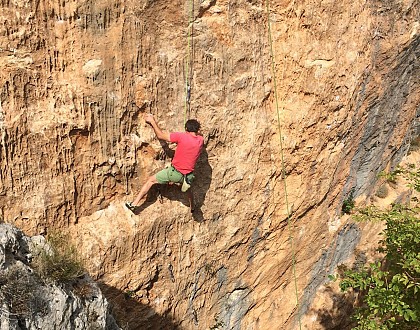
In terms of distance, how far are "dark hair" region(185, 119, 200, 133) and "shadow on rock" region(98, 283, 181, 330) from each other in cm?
236

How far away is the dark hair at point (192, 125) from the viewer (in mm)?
5312

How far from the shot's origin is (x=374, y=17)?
679 centimetres

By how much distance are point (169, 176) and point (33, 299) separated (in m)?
2.26

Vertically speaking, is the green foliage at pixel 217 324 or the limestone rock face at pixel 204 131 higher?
the limestone rock face at pixel 204 131

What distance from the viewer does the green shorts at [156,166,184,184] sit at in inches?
213

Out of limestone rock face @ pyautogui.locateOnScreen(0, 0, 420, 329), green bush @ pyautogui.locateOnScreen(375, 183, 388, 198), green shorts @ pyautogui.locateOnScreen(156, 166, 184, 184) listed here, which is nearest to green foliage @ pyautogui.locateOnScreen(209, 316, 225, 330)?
limestone rock face @ pyautogui.locateOnScreen(0, 0, 420, 329)

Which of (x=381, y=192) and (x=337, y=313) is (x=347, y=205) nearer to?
(x=381, y=192)

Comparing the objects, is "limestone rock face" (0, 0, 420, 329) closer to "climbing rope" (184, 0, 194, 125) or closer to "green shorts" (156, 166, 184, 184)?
"climbing rope" (184, 0, 194, 125)

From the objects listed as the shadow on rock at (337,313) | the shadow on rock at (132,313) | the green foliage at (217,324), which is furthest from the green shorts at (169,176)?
the shadow on rock at (337,313)

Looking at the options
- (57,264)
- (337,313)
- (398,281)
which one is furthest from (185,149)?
(337,313)

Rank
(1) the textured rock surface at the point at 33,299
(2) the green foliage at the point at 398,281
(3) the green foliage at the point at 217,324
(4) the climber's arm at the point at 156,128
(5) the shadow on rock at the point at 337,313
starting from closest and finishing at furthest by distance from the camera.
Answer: (1) the textured rock surface at the point at 33,299 → (4) the climber's arm at the point at 156,128 → (2) the green foliage at the point at 398,281 → (3) the green foliage at the point at 217,324 → (5) the shadow on rock at the point at 337,313

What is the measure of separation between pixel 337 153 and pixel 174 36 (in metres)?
3.73

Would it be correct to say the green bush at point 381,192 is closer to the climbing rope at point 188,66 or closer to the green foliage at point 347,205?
the green foliage at point 347,205

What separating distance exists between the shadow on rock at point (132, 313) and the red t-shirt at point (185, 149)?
191 centimetres
